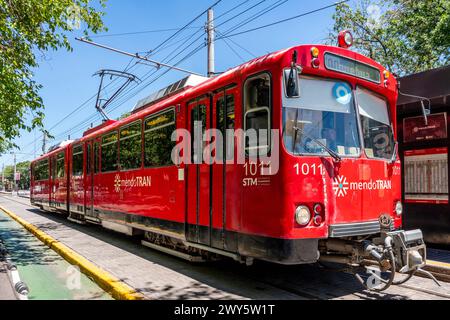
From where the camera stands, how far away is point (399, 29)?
1738cm

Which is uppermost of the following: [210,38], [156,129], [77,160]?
[210,38]

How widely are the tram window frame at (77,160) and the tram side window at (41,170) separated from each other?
5.86 metres

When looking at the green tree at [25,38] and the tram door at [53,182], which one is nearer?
the green tree at [25,38]

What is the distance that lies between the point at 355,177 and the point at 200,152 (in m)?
2.43

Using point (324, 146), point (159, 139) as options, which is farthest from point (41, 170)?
point (324, 146)

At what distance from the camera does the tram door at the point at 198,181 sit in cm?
632

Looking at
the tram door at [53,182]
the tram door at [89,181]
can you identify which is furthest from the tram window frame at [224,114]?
the tram door at [53,182]

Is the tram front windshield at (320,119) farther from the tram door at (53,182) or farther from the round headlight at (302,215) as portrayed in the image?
the tram door at (53,182)

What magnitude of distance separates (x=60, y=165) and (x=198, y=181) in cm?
1194

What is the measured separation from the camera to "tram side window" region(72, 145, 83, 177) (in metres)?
13.5

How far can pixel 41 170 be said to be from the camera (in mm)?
21234

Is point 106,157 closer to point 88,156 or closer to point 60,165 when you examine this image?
point 88,156

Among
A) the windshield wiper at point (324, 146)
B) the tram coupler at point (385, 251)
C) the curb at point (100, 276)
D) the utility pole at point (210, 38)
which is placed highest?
the utility pole at point (210, 38)
